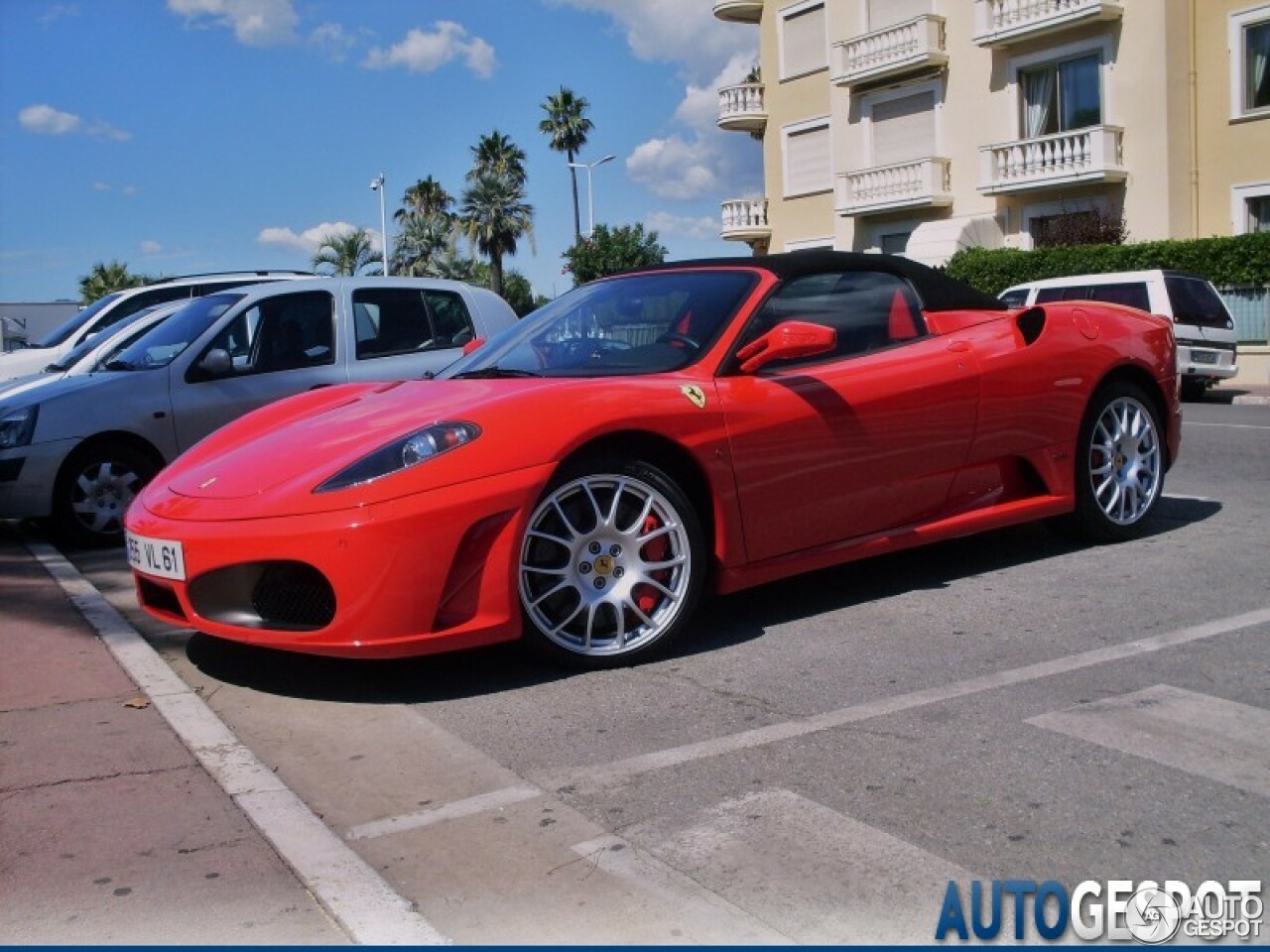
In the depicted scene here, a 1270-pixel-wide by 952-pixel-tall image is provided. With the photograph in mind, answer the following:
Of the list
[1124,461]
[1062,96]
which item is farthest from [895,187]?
[1124,461]

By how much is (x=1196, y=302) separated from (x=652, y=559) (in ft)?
51.7

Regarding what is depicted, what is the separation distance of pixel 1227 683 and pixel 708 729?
1640 mm

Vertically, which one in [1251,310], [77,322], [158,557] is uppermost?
[77,322]

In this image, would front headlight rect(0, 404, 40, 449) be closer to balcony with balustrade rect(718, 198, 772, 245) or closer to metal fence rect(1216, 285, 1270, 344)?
metal fence rect(1216, 285, 1270, 344)

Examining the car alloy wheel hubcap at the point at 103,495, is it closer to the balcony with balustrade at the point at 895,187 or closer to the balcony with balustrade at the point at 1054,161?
the balcony with balustrade at the point at 1054,161

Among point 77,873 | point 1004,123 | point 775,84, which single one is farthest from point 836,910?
point 775,84

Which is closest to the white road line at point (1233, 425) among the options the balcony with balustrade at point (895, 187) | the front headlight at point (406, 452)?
the front headlight at point (406, 452)

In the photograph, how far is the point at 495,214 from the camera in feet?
215

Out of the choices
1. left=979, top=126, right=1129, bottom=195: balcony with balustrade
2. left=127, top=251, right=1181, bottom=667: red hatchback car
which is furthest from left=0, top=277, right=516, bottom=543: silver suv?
left=979, top=126, right=1129, bottom=195: balcony with balustrade

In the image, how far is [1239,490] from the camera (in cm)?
833

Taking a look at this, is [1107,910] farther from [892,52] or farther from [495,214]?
[495,214]

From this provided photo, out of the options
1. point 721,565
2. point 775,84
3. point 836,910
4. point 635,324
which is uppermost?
point 775,84

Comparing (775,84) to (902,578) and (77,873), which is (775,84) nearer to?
(902,578)

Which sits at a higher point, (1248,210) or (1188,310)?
(1248,210)
